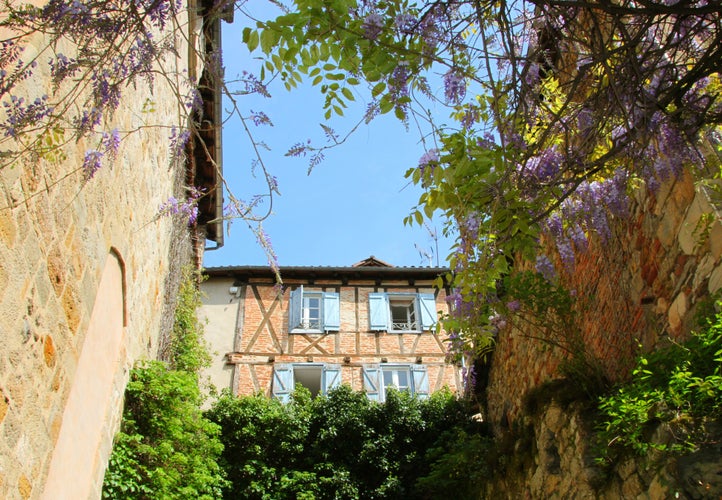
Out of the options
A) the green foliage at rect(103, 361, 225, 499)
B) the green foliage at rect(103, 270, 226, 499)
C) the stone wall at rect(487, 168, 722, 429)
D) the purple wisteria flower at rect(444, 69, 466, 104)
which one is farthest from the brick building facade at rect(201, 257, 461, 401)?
the purple wisteria flower at rect(444, 69, 466, 104)

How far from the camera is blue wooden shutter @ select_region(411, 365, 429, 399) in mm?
12570

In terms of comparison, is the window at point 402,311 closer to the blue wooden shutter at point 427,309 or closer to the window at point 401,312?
the window at point 401,312

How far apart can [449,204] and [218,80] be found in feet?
4.04

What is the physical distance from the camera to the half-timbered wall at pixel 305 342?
12.7 m

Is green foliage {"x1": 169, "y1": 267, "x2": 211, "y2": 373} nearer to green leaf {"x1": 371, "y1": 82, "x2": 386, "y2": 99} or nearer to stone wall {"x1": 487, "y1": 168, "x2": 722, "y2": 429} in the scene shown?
stone wall {"x1": 487, "y1": 168, "x2": 722, "y2": 429}

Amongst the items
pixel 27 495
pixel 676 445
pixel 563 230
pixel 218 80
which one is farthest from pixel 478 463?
pixel 218 80

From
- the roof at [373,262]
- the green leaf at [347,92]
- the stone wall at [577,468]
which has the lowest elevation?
the stone wall at [577,468]

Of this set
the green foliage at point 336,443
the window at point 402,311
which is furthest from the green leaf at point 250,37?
the window at point 402,311

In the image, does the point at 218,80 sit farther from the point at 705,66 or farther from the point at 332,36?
the point at 705,66

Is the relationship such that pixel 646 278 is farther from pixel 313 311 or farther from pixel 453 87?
pixel 313 311

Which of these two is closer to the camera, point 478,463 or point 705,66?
point 705,66

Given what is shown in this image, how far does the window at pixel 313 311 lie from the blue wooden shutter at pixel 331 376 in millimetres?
809

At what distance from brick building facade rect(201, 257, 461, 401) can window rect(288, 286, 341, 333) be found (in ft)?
0.06

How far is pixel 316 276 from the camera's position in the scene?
555 inches
